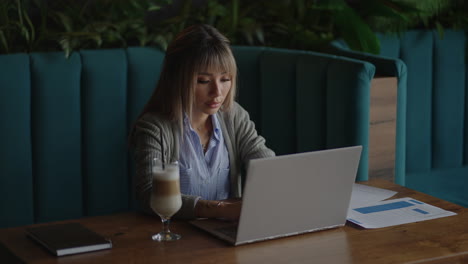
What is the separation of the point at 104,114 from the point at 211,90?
1063mm

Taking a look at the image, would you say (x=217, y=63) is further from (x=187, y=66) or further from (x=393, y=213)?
(x=393, y=213)

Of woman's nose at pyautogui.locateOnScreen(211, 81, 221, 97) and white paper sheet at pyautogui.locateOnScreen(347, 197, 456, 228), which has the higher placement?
woman's nose at pyautogui.locateOnScreen(211, 81, 221, 97)

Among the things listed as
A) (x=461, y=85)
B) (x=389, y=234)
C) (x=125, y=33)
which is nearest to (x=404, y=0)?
(x=461, y=85)

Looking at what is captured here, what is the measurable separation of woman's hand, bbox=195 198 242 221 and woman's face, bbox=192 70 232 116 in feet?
1.19

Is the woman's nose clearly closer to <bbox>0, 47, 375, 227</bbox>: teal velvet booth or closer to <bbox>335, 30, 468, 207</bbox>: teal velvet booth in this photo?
<bbox>0, 47, 375, 227</bbox>: teal velvet booth

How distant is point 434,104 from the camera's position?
162 inches

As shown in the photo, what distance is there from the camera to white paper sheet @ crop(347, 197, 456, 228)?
1.98 metres

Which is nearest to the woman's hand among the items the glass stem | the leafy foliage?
the glass stem

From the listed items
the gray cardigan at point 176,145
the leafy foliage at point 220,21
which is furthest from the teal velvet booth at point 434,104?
the gray cardigan at point 176,145

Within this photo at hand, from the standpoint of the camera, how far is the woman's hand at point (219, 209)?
196 cm

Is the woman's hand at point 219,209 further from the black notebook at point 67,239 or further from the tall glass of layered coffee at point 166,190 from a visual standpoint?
the black notebook at point 67,239

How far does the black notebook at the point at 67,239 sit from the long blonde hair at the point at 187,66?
Answer: 57 cm

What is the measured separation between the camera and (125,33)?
137 inches

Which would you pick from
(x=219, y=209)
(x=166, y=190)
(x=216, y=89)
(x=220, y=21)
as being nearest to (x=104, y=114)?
(x=220, y=21)
